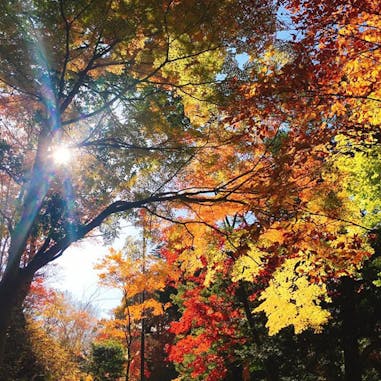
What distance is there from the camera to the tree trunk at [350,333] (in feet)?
31.0

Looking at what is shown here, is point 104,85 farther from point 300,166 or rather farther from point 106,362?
point 106,362

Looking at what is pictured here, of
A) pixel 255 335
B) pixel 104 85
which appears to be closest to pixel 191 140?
pixel 104 85

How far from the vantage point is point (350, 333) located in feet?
32.9

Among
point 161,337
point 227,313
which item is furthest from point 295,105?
point 161,337

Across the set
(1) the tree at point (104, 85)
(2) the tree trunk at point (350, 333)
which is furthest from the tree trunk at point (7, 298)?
(2) the tree trunk at point (350, 333)

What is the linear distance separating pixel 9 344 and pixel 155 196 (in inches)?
404

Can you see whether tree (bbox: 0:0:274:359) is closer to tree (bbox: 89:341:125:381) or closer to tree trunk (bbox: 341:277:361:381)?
tree trunk (bbox: 341:277:361:381)

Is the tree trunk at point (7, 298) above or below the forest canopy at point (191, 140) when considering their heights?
below

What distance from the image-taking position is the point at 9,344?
38.3 ft

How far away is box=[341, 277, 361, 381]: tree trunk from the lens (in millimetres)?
9438

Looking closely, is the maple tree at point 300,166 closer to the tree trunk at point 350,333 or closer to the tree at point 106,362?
the tree trunk at point 350,333

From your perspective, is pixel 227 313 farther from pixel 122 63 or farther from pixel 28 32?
pixel 28 32

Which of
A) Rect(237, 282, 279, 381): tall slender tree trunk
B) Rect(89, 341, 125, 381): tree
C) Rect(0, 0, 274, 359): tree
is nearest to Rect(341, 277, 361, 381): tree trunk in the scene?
Rect(237, 282, 279, 381): tall slender tree trunk

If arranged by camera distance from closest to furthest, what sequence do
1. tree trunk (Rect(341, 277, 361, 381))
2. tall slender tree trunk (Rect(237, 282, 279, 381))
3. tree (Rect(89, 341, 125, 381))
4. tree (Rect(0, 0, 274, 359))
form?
tree (Rect(0, 0, 274, 359)) < tree trunk (Rect(341, 277, 361, 381)) < tall slender tree trunk (Rect(237, 282, 279, 381)) < tree (Rect(89, 341, 125, 381))
